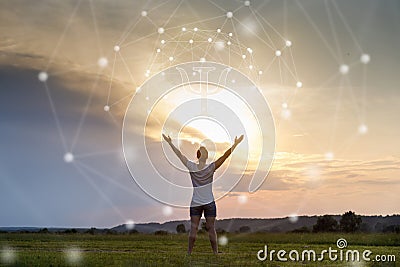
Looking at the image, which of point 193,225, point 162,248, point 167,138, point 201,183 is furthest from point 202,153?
point 162,248

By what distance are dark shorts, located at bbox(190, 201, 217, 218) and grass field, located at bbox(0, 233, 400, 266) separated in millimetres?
990

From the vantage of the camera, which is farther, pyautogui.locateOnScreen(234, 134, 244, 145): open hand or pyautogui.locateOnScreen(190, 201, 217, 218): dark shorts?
pyautogui.locateOnScreen(234, 134, 244, 145): open hand

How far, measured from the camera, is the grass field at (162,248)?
13.0 meters

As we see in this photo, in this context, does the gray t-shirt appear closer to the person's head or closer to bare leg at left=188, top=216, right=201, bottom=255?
the person's head

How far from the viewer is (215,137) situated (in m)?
14.4

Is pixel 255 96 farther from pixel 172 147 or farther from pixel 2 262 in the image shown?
pixel 2 262

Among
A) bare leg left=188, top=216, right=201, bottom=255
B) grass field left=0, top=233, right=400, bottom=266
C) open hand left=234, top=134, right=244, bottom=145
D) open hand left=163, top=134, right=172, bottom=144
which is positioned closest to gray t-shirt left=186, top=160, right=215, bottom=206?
bare leg left=188, top=216, right=201, bottom=255

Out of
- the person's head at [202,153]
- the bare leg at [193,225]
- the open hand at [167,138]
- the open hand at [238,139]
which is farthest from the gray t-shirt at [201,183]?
the open hand at [238,139]

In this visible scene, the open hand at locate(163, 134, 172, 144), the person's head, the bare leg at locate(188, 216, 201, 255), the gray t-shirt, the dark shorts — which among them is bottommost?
the bare leg at locate(188, 216, 201, 255)

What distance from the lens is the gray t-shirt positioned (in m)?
13.8

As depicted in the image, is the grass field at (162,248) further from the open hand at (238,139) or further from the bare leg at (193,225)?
the open hand at (238,139)

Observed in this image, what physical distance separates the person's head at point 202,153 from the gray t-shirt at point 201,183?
21 cm

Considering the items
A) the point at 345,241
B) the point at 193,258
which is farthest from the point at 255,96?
the point at 345,241

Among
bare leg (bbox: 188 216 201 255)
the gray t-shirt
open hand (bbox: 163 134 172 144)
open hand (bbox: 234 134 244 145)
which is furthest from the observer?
open hand (bbox: 234 134 244 145)
